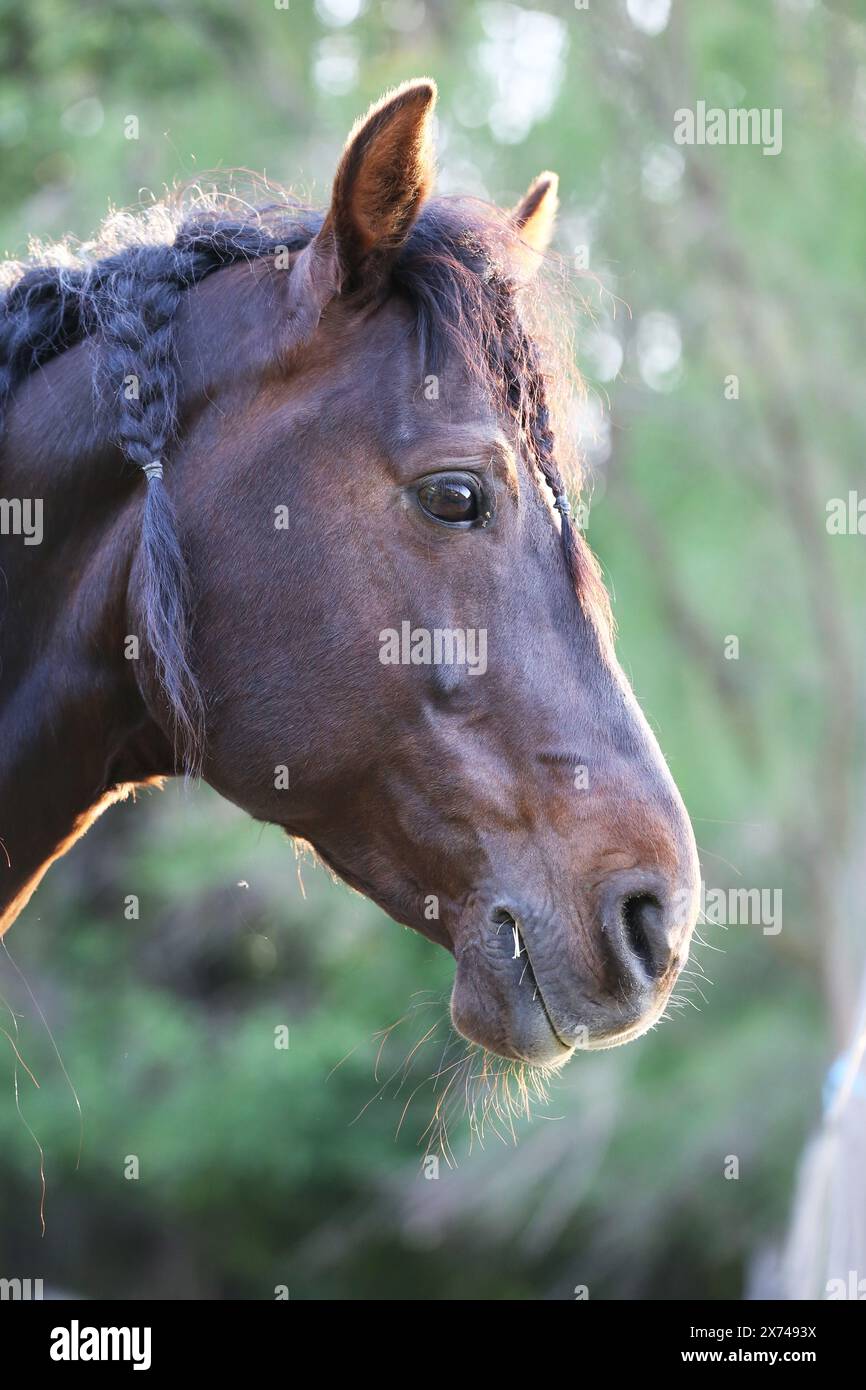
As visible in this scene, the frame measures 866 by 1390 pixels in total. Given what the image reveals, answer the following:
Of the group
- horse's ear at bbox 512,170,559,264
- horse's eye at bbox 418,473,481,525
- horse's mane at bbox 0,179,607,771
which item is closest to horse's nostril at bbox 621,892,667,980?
horse's mane at bbox 0,179,607,771

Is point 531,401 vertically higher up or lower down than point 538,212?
lower down

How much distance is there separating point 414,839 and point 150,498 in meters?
0.77

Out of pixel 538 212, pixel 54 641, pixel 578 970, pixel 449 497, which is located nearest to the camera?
pixel 578 970

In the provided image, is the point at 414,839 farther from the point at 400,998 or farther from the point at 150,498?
the point at 400,998

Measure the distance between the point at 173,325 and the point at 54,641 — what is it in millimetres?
637

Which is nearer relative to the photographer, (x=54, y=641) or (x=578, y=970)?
(x=578, y=970)

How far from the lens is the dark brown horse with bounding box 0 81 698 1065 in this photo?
83.1 inches

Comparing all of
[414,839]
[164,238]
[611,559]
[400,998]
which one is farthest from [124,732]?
[400,998]

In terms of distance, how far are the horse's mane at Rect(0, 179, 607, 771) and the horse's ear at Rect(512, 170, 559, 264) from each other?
0.20m

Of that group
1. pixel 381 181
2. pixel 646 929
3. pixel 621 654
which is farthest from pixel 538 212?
pixel 621 654

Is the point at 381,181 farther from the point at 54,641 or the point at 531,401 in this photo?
the point at 54,641

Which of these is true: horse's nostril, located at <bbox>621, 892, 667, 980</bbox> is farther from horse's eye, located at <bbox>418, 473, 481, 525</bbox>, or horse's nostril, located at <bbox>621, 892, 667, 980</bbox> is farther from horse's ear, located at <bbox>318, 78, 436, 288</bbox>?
horse's ear, located at <bbox>318, 78, 436, 288</bbox>

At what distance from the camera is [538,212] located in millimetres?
2857

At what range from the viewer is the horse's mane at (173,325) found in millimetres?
2260
